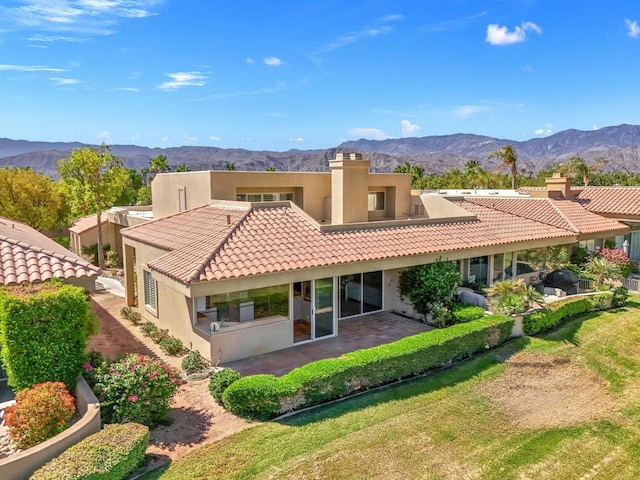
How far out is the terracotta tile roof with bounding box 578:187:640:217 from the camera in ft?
105

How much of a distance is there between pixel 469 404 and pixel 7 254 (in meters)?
13.7

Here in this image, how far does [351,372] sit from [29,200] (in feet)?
119

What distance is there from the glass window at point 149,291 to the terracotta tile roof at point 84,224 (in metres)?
19.4

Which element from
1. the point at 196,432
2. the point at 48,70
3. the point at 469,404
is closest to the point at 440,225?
the point at 469,404

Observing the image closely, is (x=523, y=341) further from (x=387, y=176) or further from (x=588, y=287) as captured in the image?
(x=387, y=176)

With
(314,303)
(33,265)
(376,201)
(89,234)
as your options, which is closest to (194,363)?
(314,303)

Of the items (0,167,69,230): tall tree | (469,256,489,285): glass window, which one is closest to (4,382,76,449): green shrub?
(469,256,489,285): glass window

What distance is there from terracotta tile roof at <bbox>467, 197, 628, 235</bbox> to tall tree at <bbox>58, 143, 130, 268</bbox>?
26.0 metres

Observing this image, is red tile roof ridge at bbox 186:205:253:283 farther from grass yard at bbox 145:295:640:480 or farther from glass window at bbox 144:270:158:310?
glass window at bbox 144:270:158:310

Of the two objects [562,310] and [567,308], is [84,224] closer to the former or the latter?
[562,310]

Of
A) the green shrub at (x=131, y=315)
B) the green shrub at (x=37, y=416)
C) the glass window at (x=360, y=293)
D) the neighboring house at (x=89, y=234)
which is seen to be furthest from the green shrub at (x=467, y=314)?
the neighboring house at (x=89, y=234)

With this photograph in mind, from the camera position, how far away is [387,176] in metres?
28.8

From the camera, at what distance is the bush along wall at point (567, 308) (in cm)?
1892

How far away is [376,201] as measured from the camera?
29.5 metres
